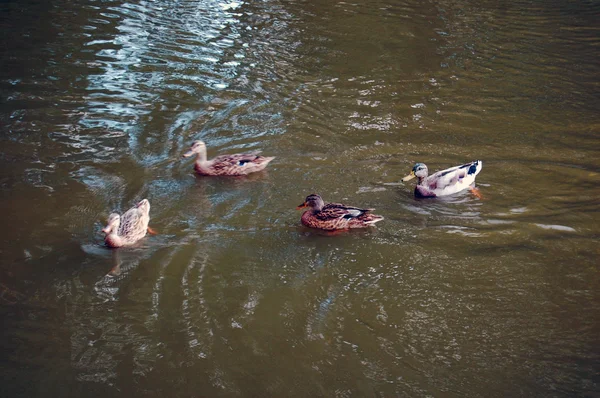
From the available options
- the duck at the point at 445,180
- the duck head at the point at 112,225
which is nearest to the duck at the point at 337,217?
the duck at the point at 445,180

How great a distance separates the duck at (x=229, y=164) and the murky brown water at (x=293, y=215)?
0.53 ft

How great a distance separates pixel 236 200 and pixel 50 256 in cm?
243

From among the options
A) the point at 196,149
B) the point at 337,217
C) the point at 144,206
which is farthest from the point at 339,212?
the point at 196,149

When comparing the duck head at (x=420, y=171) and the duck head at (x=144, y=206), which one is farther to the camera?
the duck head at (x=420, y=171)

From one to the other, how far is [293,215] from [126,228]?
1985 millimetres

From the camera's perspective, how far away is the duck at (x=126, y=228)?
22.5 feet

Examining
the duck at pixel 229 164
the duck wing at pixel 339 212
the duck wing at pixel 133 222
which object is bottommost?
the duck at pixel 229 164

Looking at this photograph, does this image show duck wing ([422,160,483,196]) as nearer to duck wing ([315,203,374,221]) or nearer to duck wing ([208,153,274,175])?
duck wing ([315,203,374,221])

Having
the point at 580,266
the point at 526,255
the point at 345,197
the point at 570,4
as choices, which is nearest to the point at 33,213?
the point at 345,197

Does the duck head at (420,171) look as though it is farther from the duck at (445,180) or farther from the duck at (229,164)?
the duck at (229,164)

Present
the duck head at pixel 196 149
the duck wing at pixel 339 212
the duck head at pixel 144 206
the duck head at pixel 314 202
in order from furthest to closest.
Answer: the duck head at pixel 196 149 < the duck head at pixel 314 202 < the duck wing at pixel 339 212 < the duck head at pixel 144 206

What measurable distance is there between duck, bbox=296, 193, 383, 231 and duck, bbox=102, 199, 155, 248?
179 centimetres

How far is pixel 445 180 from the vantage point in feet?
27.5

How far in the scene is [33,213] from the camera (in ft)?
24.8
